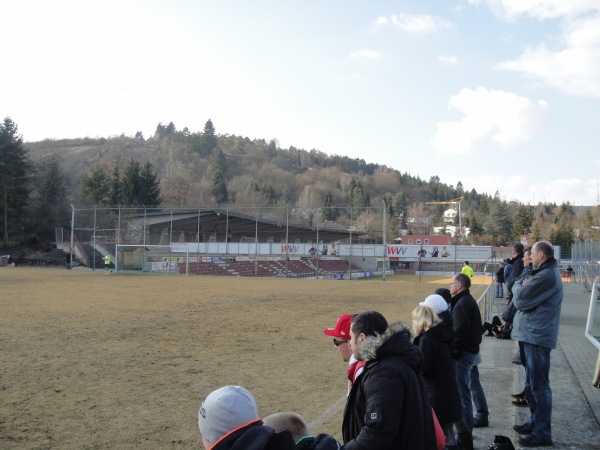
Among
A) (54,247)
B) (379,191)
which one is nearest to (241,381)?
(54,247)

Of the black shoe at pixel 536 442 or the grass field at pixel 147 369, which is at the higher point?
the black shoe at pixel 536 442

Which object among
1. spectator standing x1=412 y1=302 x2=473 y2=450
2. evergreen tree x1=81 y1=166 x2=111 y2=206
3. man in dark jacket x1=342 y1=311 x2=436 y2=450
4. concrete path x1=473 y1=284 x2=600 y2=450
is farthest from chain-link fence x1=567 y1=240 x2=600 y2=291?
evergreen tree x1=81 y1=166 x2=111 y2=206

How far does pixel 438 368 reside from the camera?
4.24m

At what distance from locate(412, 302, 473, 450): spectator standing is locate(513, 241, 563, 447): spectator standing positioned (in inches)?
45.6

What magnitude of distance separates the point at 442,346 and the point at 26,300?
18.3 m

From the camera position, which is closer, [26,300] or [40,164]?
[26,300]

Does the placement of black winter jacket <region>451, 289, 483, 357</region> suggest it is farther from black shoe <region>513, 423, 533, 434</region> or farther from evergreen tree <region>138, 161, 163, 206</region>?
evergreen tree <region>138, 161, 163, 206</region>

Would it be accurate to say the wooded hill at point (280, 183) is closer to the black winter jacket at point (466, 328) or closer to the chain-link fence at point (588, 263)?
the chain-link fence at point (588, 263)

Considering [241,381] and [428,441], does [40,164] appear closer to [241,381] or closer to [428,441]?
[241,381]

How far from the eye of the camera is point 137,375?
8352 mm

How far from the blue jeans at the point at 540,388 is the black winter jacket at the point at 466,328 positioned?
467mm

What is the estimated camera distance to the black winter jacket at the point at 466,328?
5363 millimetres

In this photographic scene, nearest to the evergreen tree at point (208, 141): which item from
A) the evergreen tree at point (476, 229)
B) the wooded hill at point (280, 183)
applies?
the wooded hill at point (280, 183)

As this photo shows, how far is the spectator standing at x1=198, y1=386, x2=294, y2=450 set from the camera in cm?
201
